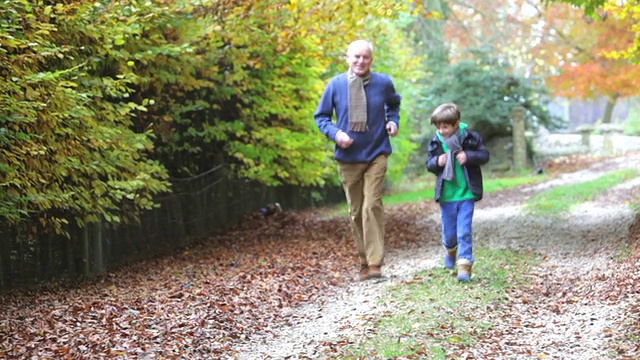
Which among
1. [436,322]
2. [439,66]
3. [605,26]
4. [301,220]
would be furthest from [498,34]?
[436,322]

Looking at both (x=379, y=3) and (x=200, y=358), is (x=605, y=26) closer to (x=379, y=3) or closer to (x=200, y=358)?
(x=379, y=3)

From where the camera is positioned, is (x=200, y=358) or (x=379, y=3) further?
(x=379, y=3)

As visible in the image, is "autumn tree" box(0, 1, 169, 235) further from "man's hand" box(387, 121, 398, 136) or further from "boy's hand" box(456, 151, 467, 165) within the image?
"boy's hand" box(456, 151, 467, 165)

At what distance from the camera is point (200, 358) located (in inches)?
208

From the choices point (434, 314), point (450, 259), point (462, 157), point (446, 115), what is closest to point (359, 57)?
point (446, 115)

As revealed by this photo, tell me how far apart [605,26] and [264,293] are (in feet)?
57.0

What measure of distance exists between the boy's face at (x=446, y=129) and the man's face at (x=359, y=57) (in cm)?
85

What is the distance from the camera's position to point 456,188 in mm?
7238

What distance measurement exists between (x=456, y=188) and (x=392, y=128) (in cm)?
78

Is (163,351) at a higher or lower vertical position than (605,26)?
lower

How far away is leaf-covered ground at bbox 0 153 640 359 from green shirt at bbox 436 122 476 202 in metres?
0.97

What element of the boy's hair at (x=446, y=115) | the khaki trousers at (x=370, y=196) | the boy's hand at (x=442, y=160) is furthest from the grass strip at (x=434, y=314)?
the boy's hair at (x=446, y=115)

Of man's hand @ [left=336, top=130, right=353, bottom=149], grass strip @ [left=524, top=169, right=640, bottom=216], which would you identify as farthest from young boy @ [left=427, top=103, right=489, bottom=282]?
grass strip @ [left=524, top=169, right=640, bottom=216]

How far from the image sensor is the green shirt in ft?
23.6
